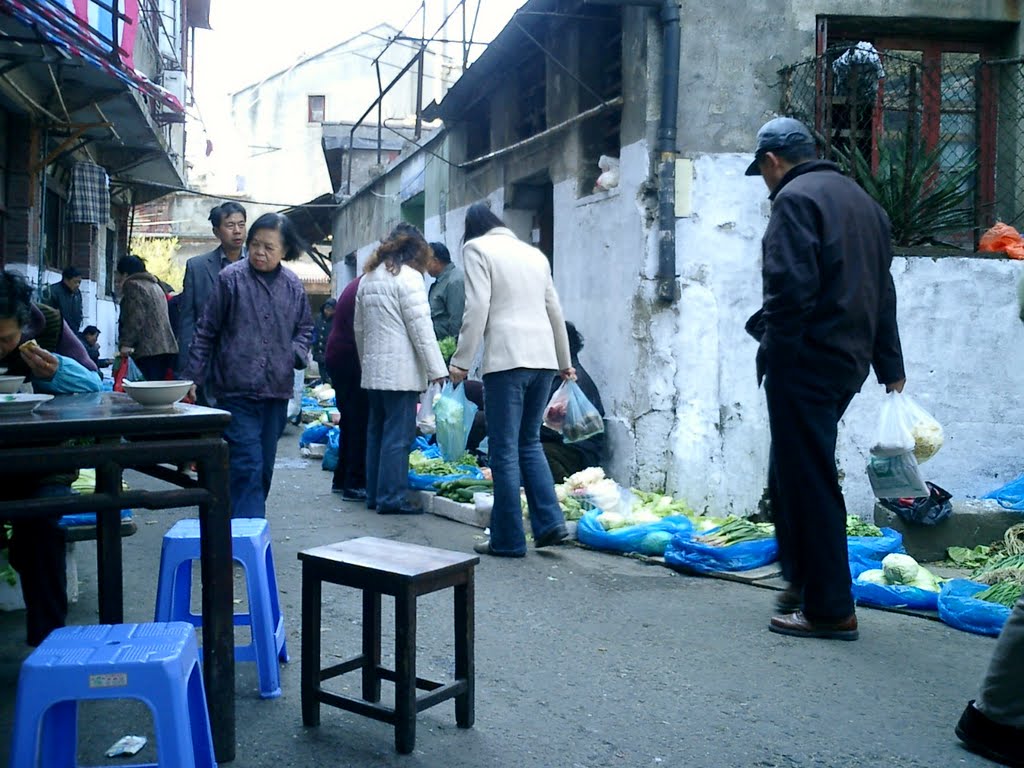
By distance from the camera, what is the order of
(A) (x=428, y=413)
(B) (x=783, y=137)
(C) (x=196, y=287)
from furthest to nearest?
1. (A) (x=428, y=413)
2. (C) (x=196, y=287)
3. (B) (x=783, y=137)

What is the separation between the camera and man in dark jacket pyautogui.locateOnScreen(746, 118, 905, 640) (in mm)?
4535

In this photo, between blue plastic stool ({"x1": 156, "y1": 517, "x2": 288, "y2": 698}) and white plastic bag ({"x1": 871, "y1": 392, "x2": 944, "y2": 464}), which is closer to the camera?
blue plastic stool ({"x1": 156, "y1": 517, "x2": 288, "y2": 698})

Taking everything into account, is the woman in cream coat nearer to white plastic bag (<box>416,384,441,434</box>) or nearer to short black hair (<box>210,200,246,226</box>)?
short black hair (<box>210,200,246,226</box>)

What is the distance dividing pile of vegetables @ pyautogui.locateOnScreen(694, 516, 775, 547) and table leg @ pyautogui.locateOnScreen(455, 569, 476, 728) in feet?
9.41

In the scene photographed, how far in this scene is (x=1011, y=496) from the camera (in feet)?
23.3

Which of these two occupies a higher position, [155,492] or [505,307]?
[505,307]

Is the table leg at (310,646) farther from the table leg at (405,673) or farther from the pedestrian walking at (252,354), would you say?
the pedestrian walking at (252,354)

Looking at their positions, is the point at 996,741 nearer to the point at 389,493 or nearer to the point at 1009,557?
the point at 1009,557

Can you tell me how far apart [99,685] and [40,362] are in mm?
2297

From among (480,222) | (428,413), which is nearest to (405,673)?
(480,222)

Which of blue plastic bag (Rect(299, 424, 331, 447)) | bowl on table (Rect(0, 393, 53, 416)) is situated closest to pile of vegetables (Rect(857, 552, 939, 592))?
bowl on table (Rect(0, 393, 53, 416))

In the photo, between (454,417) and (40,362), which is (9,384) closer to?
(40,362)

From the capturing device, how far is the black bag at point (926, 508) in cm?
669

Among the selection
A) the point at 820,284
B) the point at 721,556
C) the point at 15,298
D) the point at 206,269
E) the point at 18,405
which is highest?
the point at 206,269
